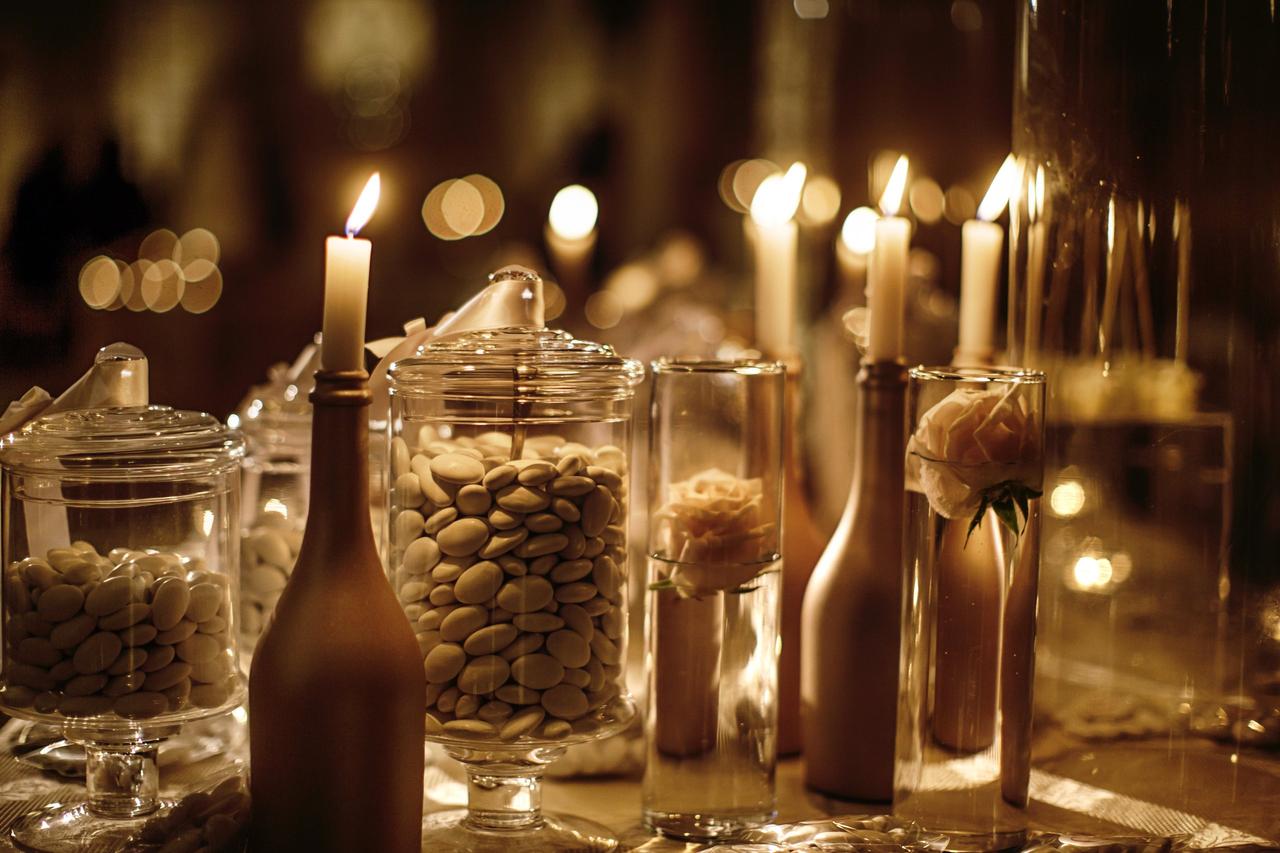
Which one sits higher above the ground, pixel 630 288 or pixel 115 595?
pixel 630 288

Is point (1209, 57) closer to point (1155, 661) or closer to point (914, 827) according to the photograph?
point (1155, 661)

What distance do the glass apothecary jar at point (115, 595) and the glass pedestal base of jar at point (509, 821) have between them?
5.7 inches

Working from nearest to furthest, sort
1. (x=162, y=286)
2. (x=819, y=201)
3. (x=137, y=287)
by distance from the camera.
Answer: (x=819, y=201)
(x=137, y=287)
(x=162, y=286)

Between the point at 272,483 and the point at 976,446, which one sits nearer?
the point at 976,446

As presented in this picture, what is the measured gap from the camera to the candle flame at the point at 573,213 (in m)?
1.94

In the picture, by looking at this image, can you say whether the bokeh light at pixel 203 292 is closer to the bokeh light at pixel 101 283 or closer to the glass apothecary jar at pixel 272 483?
the bokeh light at pixel 101 283

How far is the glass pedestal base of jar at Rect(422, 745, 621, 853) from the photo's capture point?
0.73 meters

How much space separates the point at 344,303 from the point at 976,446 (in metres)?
0.34

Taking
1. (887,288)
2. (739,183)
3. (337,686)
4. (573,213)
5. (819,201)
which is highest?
(739,183)

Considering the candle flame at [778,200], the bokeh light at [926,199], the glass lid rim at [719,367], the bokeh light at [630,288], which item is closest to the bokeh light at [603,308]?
the bokeh light at [630,288]

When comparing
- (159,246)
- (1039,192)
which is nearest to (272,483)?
(1039,192)

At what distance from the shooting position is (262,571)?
2.95 ft

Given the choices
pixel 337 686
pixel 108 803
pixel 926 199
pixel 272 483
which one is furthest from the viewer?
pixel 926 199

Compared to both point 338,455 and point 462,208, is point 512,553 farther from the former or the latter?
point 462,208
